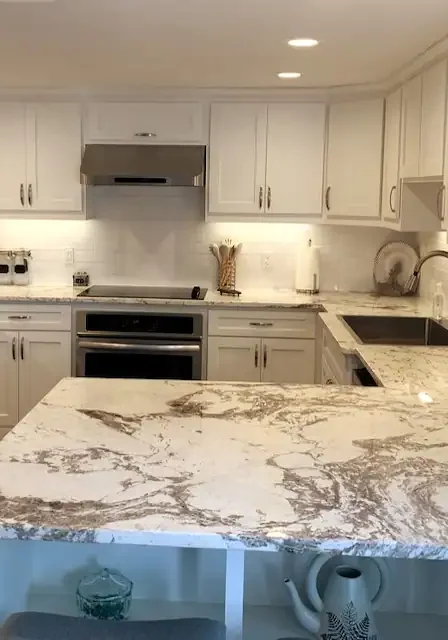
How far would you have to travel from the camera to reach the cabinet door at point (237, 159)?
185 inches

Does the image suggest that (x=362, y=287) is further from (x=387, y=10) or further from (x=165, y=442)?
(x=165, y=442)

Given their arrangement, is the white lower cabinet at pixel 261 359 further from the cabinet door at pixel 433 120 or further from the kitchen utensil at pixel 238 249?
the cabinet door at pixel 433 120

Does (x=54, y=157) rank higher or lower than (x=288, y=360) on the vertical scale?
higher

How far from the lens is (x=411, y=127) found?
385 centimetres

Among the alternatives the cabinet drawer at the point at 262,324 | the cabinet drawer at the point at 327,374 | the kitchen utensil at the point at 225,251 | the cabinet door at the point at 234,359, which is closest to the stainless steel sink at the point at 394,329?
the cabinet drawer at the point at 327,374

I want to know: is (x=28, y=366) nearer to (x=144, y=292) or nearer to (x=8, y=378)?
(x=8, y=378)

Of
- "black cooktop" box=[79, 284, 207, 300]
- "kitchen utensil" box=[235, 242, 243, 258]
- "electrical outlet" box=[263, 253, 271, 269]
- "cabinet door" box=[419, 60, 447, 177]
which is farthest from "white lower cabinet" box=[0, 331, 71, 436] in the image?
"cabinet door" box=[419, 60, 447, 177]

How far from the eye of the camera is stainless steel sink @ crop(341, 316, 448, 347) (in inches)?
155

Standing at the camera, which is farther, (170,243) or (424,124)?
(170,243)

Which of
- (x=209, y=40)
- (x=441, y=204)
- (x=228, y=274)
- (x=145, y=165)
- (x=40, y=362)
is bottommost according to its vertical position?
(x=40, y=362)

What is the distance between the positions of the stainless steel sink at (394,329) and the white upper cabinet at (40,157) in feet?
6.50

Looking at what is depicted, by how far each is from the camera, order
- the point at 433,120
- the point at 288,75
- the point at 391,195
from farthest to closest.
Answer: the point at 391,195 → the point at 288,75 → the point at 433,120

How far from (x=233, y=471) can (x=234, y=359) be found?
3014 millimetres

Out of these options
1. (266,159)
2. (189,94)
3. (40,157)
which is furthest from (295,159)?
(40,157)
